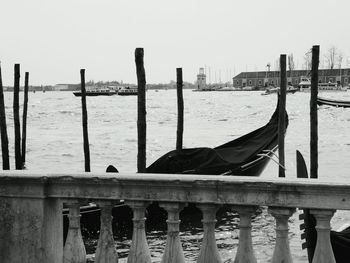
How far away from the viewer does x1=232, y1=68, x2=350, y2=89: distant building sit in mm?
130500

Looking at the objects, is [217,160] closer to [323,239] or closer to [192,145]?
[323,239]

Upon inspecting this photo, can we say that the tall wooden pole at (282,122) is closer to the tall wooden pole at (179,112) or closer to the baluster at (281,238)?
the tall wooden pole at (179,112)

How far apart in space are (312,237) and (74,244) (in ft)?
5.26

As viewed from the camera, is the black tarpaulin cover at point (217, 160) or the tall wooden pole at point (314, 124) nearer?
the black tarpaulin cover at point (217, 160)

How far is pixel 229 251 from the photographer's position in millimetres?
9375

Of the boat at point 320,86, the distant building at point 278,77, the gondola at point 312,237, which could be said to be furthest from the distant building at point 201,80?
the gondola at point 312,237

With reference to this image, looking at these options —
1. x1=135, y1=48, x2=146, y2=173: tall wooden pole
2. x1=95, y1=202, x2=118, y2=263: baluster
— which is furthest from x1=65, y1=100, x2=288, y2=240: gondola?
x1=95, y1=202, x2=118, y2=263: baluster

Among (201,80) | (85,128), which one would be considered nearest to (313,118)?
(85,128)

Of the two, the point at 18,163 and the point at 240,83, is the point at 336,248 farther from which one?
the point at 240,83

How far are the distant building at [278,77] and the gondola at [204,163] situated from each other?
356 ft

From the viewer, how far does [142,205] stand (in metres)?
3.20

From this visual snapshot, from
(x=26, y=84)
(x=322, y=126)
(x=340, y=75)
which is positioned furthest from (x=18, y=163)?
(x=340, y=75)

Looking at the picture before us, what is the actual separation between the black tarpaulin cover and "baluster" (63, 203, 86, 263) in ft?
25.4

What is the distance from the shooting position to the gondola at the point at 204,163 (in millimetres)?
9703
